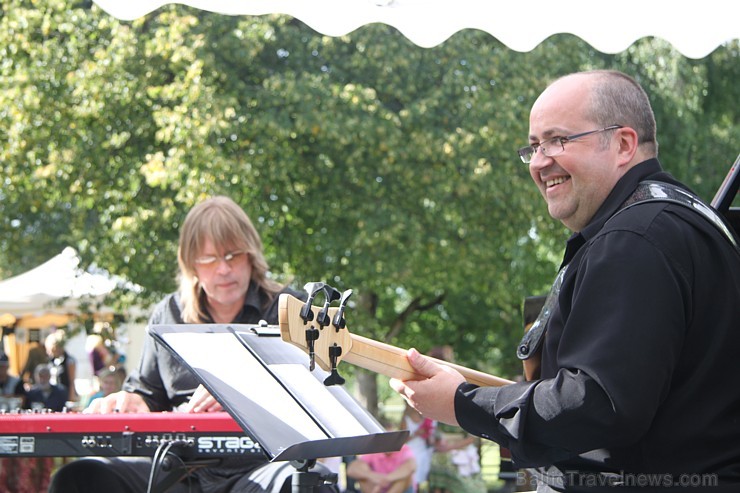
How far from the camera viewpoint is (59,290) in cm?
1341

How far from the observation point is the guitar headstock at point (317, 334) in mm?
2258

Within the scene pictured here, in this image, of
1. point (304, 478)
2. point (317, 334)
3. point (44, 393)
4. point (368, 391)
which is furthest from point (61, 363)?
point (317, 334)

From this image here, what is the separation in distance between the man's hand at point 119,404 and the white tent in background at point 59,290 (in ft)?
30.0

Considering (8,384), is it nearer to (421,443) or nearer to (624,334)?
(421,443)

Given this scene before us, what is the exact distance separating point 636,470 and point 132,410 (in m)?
2.31

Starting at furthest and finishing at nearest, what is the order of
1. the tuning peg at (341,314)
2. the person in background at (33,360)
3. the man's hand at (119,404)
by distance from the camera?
the person in background at (33,360) < the man's hand at (119,404) < the tuning peg at (341,314)

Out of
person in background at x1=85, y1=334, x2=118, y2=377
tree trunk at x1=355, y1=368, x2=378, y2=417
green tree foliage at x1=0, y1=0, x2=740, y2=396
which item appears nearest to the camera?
green tree foliage at x1=0, y1=0, x2=740, y2=396

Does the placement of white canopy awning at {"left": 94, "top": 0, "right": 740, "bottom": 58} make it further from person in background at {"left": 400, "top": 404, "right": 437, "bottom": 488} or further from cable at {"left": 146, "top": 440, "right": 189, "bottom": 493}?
person in background at {"left": 400, "top": 404, "right": 437, "bottom": 488}

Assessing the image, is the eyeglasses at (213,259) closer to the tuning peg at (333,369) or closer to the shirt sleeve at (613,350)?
the tuning peg at (333,369)

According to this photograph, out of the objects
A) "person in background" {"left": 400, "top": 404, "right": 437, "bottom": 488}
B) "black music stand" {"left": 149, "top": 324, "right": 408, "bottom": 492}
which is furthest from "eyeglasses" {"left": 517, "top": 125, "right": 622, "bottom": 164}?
"person in background" {"left": 400, "top": 404, "right": 437, "bottom": 488}

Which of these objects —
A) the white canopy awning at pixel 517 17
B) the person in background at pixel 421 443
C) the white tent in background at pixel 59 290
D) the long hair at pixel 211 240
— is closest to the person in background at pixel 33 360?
the white tent in background at pixel 59 290

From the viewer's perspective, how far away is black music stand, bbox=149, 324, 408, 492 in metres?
2.56

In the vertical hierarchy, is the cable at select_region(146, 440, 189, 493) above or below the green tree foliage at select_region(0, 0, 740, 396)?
below

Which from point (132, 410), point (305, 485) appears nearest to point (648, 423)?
point (305, 485)
